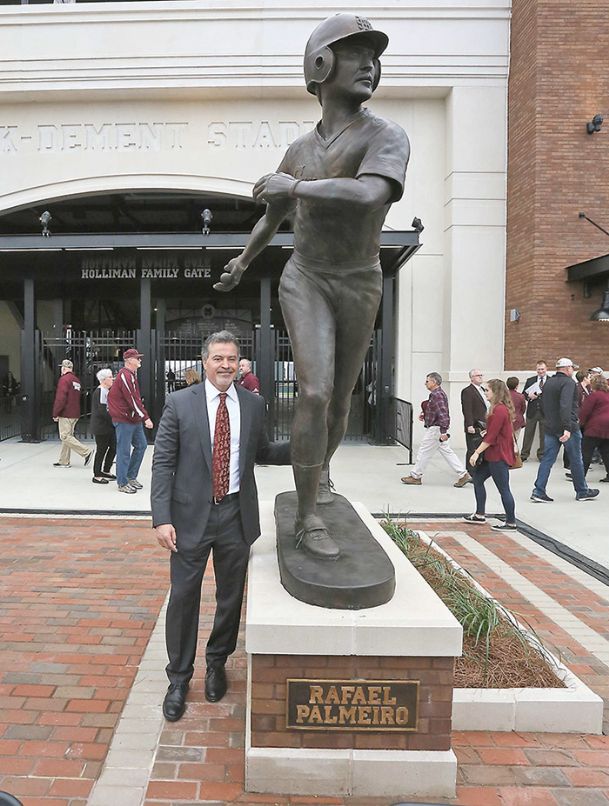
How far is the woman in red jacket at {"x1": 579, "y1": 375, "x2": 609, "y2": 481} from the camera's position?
9648 mm

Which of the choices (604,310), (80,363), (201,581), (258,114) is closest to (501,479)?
(201,581)

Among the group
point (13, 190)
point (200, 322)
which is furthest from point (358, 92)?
point (200, 322)

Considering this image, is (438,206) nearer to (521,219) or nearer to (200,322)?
(521,219)

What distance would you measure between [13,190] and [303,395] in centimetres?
1398

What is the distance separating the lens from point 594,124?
1212 cm

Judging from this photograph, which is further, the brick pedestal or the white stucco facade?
the white stucco facade

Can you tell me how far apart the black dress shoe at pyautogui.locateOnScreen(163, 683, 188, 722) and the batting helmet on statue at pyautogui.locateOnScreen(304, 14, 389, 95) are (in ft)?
10.4

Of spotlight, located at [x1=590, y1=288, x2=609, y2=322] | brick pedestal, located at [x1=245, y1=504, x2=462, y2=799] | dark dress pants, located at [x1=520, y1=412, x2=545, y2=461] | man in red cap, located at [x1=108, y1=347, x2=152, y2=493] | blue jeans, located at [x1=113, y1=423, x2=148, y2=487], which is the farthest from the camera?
dark dress pants, located at [x1=520, y1=412, x2=545, y2=461]

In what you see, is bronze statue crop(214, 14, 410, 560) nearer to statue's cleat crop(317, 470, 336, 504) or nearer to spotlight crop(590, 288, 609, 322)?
statue's cleat crop(317, 470, 336, 504)

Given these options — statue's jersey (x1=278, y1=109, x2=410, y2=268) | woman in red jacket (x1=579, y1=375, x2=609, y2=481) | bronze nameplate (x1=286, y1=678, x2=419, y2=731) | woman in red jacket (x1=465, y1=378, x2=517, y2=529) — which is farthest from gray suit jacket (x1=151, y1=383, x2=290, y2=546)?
woman in red jacket (x1=579, y1=375, x2=609, y2=481)

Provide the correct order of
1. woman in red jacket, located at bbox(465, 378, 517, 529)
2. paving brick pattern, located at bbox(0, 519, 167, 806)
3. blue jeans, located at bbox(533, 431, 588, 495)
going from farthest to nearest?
blue jeans, located at bbox(533, 431, 588, 495) < woman in red jacket, located at bbox(465, 378, 517, 529) < paving brick pattern, located at bbox(0, 519, 167, 806)

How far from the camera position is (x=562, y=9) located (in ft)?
39.9

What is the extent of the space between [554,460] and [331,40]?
6787 mm

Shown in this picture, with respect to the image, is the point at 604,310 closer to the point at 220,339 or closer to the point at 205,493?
the point at 220,339
